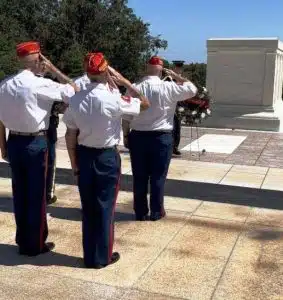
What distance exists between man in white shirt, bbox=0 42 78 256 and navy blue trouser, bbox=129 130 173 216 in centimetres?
122

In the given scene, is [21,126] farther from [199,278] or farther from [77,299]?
[199,278]

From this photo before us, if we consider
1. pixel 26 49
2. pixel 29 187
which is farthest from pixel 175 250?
pixel 26 49

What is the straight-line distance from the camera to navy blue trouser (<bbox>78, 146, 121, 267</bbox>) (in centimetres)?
384

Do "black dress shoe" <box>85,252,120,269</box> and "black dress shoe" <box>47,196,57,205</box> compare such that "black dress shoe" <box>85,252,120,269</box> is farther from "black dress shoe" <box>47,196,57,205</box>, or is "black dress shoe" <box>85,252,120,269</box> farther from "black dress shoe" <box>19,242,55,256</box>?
"black dress shoe" <box>47,196,57,205</box>

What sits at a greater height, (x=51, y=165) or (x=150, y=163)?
(x=150, y=163)

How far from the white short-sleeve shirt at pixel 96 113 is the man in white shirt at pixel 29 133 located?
0.28 meters

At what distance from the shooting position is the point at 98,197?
3893mm

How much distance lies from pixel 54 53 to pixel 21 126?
34538 mm

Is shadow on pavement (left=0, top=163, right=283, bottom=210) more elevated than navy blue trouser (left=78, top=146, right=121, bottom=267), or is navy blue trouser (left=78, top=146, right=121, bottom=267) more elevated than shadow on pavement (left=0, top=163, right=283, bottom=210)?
navy blue trouser (left=78, top=146, right=121, bottom=267)

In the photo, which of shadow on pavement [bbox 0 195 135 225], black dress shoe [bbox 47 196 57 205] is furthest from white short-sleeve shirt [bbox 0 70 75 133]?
black dress shoe [bbox 47 196 57 205]

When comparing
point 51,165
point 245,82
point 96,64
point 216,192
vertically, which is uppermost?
point 96,64

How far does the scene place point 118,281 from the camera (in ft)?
12.4

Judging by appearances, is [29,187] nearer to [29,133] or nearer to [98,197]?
[29,133]

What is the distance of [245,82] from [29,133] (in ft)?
34.0
